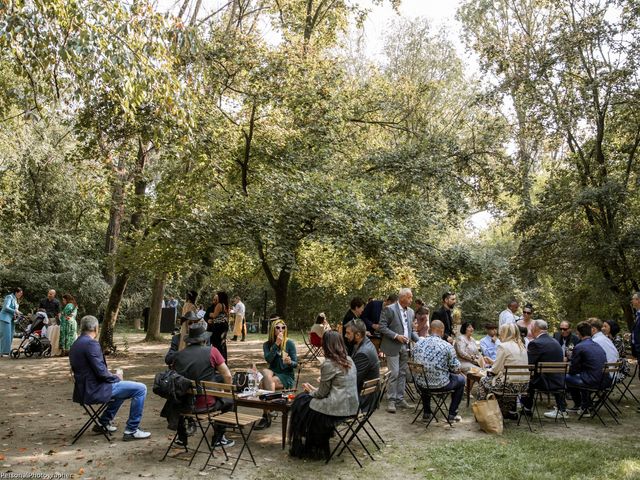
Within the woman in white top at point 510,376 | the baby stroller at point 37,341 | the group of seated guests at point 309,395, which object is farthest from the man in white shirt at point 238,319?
the group of seated guests at point 309,395

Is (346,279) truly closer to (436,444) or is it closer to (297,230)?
(297,230)

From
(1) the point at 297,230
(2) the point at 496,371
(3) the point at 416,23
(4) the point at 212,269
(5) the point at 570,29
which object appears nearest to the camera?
(2) the point at 496,371

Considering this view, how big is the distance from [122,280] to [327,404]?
10268 millimetres

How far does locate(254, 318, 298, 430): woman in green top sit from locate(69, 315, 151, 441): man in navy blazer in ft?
5.34

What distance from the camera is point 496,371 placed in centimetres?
801

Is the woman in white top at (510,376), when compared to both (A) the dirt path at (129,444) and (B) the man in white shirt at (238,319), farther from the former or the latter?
(B) the man in white shirt at (238,319)

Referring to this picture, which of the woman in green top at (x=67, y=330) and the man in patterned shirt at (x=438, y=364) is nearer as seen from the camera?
the man in patterned shirt at (x=438, y=364)

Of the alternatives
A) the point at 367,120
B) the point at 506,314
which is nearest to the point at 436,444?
the point at 506,314

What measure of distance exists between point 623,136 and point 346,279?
375 inches

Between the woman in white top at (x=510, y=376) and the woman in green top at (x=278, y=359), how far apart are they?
105 inches

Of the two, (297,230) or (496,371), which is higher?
(297,230)

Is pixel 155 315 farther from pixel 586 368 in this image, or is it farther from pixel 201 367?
pixel 586 368

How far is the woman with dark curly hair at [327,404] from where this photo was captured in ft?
20.0

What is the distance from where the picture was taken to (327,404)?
6.09 metres
